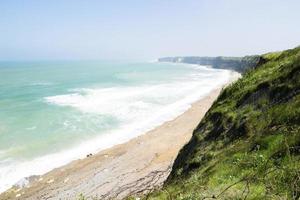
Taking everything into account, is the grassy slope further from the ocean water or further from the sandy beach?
the ocean water

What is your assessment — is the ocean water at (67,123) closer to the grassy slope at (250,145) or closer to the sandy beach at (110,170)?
the sandy beach at (110,170)

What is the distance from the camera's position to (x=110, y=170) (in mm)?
32062

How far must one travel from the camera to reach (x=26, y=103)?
7531cm

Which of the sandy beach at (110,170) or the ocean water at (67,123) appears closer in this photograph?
the sandy beach at (110,170)

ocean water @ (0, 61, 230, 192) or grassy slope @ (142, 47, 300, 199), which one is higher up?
grassy slope @ (142, 47, 300, 199)

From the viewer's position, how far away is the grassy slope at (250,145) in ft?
23.4

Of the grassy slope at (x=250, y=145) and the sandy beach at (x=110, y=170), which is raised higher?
the grassy slope at (x=250, y=145)

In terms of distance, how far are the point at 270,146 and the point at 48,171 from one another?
28.3m

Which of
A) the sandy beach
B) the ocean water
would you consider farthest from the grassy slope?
the ocean water

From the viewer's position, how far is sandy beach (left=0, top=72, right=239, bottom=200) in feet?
88.7

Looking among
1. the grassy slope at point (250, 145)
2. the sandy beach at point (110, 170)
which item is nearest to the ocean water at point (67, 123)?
the sandy beach at point (110, 170)

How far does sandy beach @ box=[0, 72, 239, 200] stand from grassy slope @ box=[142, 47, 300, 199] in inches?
226

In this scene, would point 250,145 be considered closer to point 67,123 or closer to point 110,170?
point 110,170

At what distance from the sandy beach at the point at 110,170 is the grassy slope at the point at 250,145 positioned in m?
5.74
